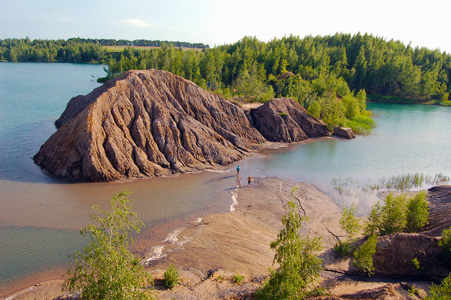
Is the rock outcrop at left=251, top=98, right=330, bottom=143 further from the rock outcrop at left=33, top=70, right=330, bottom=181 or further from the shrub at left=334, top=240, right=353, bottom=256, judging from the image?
the shrub at left=334, top=240, right=353, bottom=256

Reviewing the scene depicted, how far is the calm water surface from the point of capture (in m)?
22.7

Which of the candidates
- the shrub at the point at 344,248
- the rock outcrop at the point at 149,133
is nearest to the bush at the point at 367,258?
the shrub at the point at 344,248

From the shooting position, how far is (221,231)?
24688 mm

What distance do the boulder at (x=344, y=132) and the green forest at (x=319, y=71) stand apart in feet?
5.33

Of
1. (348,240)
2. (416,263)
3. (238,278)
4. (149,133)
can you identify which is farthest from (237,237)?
(149,133)

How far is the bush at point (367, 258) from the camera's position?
2053 centimetres

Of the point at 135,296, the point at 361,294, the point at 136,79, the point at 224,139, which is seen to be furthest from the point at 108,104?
the point at 361,294

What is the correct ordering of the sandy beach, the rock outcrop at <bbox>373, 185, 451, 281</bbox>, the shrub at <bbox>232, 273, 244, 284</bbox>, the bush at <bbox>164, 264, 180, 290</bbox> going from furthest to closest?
the rock outcrop at <bbox>373, 185, 451, 281</bbox> → the shrub at <bbox>232, 273, 244, 284</bbox> → the sandy beach → the bush at <bbox>164, 264, 180, 290</bbox>

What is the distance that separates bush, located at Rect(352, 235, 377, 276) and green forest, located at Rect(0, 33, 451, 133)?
39.9m

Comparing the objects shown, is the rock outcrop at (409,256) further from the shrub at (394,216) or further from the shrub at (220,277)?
the shrub at (220,277)

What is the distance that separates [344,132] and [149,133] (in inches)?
1446

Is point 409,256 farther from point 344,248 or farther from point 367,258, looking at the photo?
point 344,248

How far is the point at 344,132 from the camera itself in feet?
182

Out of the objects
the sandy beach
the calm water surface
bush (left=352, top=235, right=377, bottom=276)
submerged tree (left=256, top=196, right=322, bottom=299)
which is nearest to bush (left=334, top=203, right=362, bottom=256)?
the sandy beach
